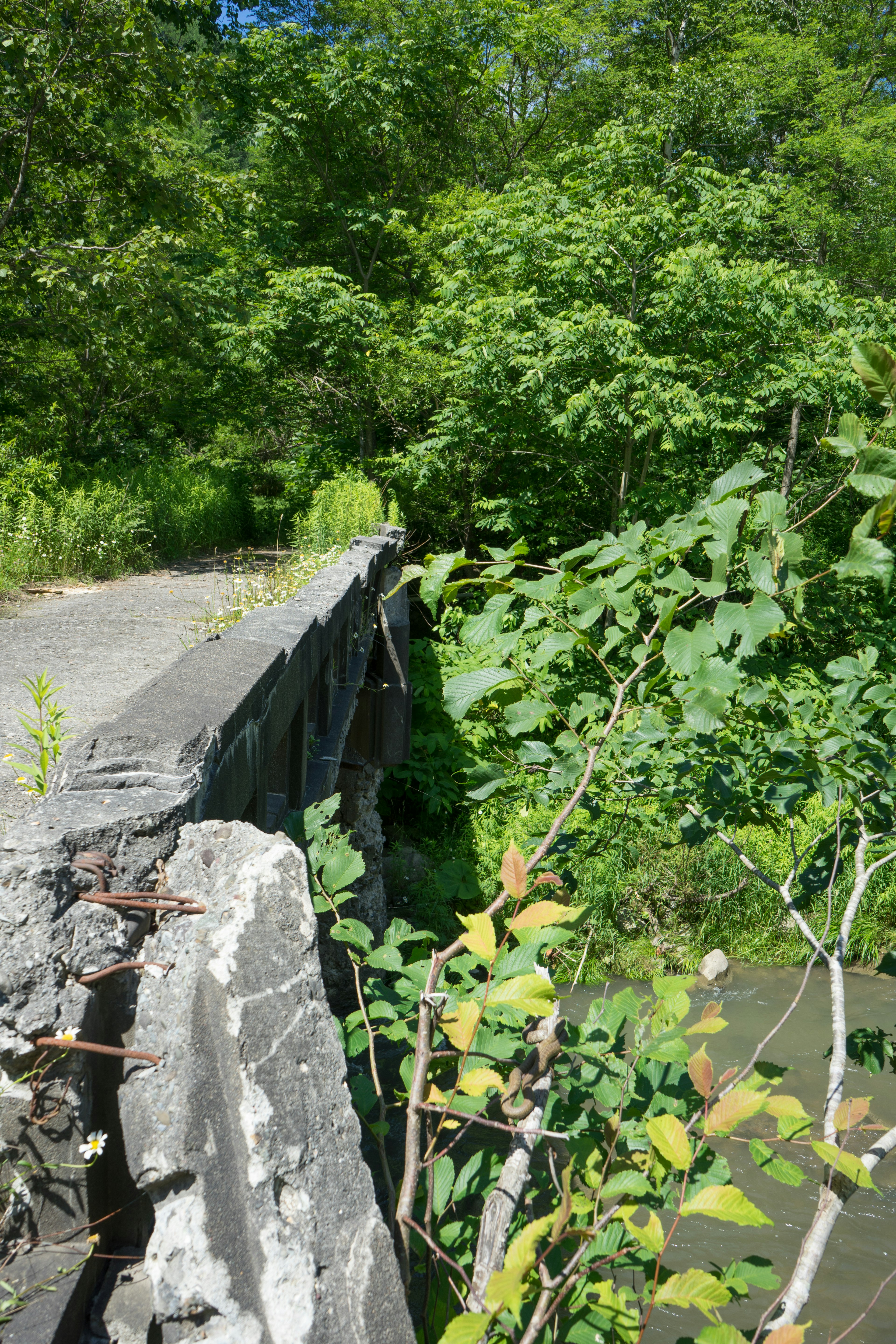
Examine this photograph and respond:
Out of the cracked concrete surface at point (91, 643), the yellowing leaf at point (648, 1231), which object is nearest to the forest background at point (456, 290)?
the cracked concrete surface at point (91, 643)

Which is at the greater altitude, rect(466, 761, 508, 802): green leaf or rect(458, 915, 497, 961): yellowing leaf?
rect(466, 761, 508, 802): green leaf

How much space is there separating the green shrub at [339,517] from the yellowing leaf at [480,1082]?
6.47 meters

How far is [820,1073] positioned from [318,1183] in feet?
23.4

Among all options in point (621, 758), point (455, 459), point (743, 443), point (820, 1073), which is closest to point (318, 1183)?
point (621, 758)

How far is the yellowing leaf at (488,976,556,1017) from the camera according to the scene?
48.5 inches

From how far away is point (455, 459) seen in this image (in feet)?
44.2

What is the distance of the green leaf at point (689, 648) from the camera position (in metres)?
1.56

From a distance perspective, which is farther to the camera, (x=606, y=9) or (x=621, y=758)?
(x=606, y=9)

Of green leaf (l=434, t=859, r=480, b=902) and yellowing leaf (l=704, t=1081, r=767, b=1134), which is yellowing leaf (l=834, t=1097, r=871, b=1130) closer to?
yellowing leaf (l=704, t=1081, r=767, b=1134)

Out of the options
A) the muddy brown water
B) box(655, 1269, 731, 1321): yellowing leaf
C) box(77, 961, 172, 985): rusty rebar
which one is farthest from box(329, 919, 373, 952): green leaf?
the muddy brown water

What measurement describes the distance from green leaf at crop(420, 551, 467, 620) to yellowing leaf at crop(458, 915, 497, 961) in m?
0.59

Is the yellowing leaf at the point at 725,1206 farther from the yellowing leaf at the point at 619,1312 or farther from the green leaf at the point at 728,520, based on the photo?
the green leaf at the point at 728,520

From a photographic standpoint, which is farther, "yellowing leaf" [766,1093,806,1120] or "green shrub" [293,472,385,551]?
"green shrub" [293,472,385,551]

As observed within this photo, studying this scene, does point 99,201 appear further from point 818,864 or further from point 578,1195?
point 578,1195
